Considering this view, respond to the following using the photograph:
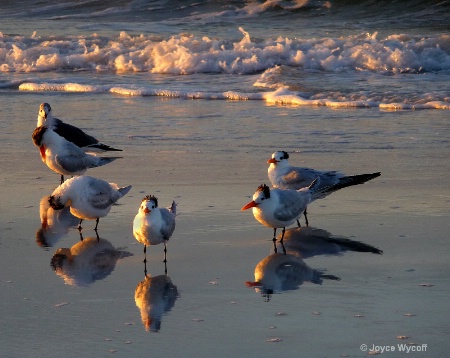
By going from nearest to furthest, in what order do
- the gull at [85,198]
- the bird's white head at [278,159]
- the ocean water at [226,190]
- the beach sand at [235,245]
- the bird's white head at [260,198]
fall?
the beach sand at [235,245] → the ocean water at [226,190] → the bird's white head at [260,198] → the gull at [85,198] → the bird's white head at [278,159]

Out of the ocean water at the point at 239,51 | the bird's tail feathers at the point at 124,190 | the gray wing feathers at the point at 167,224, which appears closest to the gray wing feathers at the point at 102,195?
the bird's tail feathers at the point at 124,190

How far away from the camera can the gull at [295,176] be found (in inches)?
351

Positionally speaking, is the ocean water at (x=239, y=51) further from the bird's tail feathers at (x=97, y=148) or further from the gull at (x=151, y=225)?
the gull at (x=151, y=225)

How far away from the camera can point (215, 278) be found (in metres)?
6.95

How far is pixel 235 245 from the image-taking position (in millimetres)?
7766

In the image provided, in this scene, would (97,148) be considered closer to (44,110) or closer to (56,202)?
(44,110)

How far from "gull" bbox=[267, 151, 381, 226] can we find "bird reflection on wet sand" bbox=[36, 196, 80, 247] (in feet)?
5.42

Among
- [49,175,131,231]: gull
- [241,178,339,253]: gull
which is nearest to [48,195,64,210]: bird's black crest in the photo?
[49,175,131,231]: gull

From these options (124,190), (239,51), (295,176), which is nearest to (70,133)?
(124,190)

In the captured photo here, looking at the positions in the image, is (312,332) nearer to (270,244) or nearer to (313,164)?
(270,244)

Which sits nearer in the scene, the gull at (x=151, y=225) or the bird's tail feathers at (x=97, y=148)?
the gull at (x=151, y=225)

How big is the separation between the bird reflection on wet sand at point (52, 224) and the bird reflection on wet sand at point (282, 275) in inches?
64.7

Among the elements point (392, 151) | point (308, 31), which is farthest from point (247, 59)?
point (392, 151)

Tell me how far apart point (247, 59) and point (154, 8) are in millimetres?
9774
